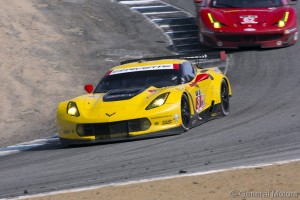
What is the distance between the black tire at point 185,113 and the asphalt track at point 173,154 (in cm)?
13

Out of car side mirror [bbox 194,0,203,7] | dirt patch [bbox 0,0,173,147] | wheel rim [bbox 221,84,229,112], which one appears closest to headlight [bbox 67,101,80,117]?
dirt patch [bbox 0,0,173,147]

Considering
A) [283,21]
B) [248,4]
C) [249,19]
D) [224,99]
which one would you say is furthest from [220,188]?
[248,4]

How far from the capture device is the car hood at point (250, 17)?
62.5 ft

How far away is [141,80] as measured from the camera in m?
12.8

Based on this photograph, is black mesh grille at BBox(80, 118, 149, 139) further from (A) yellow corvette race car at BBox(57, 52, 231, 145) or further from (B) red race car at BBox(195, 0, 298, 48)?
(B) red race car at BBox(195, 0, 298, 48)

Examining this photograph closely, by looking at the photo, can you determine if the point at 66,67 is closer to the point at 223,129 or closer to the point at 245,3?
the point at 245,3

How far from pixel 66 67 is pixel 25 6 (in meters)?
5.32

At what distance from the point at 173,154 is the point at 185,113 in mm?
2226

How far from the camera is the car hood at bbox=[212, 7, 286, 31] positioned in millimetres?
19039

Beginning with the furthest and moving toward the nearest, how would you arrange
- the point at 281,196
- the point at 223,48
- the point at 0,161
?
the point at 223,48, the point at 0,161, the point at 281,196

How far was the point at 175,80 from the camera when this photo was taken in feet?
41.9

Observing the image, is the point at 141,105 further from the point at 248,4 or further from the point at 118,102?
the point at 248,4

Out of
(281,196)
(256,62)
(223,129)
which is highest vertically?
(281,196)

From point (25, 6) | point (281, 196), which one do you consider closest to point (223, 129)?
point (281, 196)
